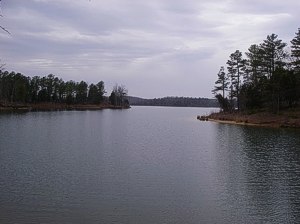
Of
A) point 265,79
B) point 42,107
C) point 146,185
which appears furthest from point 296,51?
point 42,107

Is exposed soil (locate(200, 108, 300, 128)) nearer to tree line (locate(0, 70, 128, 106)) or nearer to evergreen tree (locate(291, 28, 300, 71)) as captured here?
evergreen tree (locate(291, 28, 300, 71))

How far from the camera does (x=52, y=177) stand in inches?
767

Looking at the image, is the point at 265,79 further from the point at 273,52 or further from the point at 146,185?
the point at 146,185

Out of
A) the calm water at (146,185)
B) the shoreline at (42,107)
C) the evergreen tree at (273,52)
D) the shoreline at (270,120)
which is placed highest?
the evergreen tree at (273,52)

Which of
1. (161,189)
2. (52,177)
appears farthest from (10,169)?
(161,189)

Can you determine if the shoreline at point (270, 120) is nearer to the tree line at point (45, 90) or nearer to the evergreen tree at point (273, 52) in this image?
the evergreen tree at point (273, 52)

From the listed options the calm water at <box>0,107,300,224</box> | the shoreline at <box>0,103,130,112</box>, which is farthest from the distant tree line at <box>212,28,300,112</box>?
the shoreline at <box>0,103,130,112</box>

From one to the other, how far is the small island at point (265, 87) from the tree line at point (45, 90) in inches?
2535

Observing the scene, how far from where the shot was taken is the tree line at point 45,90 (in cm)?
11831

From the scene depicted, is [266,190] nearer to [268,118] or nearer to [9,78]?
[268,118]

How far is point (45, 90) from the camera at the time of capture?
452 ft

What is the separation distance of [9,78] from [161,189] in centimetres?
11181

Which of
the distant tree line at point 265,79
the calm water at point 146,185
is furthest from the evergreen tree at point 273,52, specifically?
the calm water at point 146,185

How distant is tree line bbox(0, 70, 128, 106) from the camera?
118312 mm
